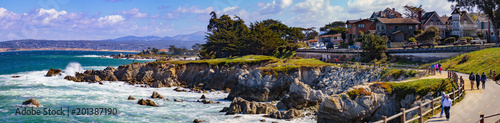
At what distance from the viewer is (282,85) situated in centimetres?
4853

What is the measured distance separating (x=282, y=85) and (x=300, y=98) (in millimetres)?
9367

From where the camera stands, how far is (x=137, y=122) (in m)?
34.3

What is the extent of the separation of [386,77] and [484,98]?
15.4 metres

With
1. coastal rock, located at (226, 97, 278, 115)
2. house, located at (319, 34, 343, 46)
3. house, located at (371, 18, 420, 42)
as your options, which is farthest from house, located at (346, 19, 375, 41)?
coastal rock, located at (226, 97, 278, 115)

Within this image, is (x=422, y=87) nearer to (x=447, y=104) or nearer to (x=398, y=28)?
(x=447, y=104)

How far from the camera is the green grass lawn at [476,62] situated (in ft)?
136

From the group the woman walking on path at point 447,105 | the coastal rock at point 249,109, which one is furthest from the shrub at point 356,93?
the woman walking on path at point 447,105

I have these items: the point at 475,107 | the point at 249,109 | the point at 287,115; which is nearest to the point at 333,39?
the point at 249,109

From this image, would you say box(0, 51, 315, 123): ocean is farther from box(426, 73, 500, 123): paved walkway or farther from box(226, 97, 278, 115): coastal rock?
box(426, 73, 500, 123): paved walkway

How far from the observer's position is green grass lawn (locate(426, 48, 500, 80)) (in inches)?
1636

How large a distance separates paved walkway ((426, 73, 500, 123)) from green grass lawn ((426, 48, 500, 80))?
1171 centimetres

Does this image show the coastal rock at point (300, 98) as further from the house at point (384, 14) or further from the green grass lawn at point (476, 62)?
the house at point (384, 14)

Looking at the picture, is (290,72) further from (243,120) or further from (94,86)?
(94,86)

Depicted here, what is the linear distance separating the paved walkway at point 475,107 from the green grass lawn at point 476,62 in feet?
38.4
